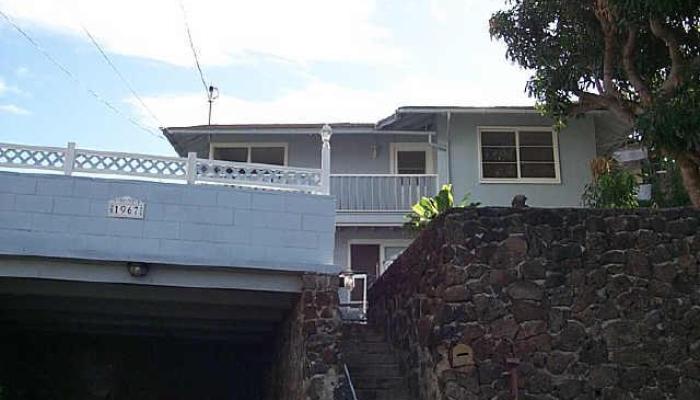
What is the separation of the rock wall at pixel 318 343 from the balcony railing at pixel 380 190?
603 cm

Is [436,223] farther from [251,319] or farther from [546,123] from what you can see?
[546,123]

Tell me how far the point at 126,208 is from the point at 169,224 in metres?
0.57

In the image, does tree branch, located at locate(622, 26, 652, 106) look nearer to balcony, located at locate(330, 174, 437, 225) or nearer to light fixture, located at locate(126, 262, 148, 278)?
balcony, located at locate(330, 174, 437, 225)

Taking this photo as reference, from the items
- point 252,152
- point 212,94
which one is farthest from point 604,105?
point 212,94

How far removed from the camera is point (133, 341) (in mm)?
14633

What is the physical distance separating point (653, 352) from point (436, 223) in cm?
264

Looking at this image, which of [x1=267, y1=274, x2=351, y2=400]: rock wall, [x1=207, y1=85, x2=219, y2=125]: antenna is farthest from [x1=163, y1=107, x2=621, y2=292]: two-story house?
[x1=267, y1=274, x2=351, y2=400]: rock wall

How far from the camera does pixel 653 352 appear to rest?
24.0ft

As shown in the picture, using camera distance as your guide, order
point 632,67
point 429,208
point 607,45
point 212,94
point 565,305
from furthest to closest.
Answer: point 212,94 < point 429,208 < point 607,45 < point 632,67 < point 565,305

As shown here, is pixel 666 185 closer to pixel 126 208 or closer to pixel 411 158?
pixel 411 158

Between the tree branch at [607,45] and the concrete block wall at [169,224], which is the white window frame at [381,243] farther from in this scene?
the concrete block wall at [169,224]

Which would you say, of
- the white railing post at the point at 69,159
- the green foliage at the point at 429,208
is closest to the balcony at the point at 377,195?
the green foliage at the point at 429,208

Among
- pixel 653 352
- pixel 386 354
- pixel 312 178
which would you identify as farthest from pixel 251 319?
pixel 653 352

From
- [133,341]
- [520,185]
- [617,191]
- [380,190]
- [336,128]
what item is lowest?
[133,341]
